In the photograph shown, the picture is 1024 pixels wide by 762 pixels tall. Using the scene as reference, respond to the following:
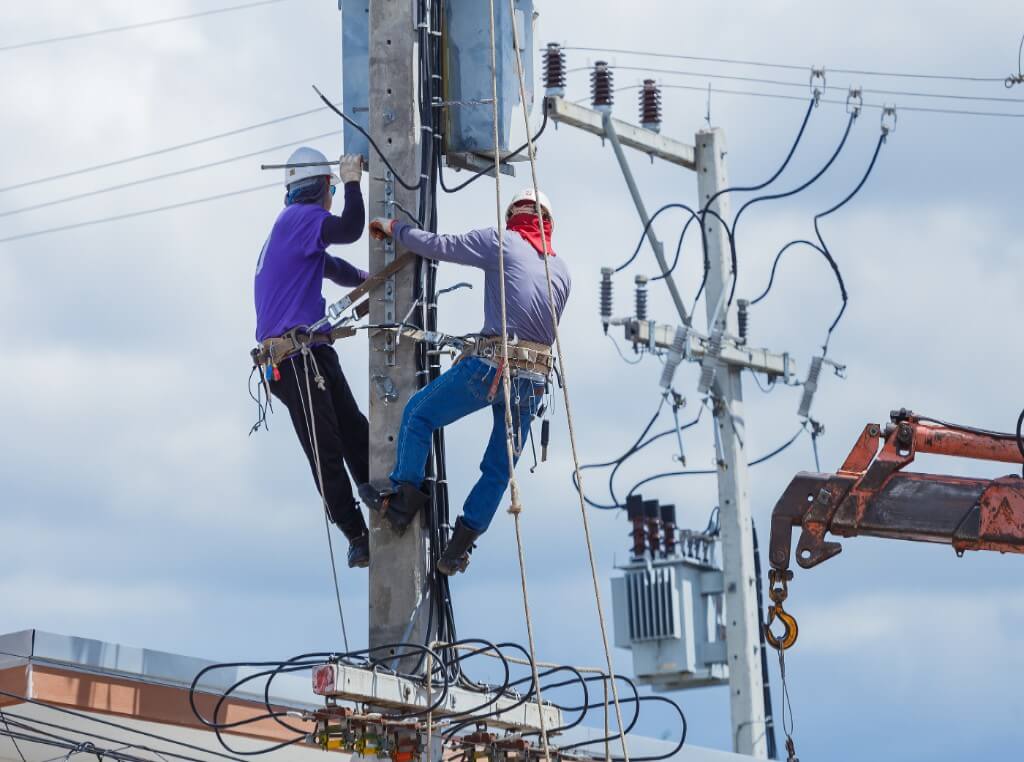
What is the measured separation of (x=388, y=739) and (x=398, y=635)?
0.62 meters

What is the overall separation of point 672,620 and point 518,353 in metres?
11.2

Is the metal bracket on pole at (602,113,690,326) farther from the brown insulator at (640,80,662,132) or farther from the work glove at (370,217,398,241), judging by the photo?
the work glove at (370,217,398,241)

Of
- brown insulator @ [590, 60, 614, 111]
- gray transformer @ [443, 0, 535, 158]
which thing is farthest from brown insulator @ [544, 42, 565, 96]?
gray transformer @ [443, 0, 535, 158]

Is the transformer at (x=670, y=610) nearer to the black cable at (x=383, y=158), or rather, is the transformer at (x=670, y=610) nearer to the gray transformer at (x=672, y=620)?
the gray transformer at (x=672, y=620)

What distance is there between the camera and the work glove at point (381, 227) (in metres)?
12.0

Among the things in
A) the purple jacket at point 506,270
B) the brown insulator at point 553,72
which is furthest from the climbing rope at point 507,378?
the brown insulator at point 553,72

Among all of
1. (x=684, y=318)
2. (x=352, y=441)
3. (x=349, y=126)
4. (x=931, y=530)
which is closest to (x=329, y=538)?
(x=352, y=441)

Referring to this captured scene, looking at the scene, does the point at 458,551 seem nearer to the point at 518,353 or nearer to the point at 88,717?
the point at 518,353

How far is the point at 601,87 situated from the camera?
2233cm

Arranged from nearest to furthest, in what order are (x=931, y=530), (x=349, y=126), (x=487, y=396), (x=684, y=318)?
(x=931, y=530), (x=487, y=396), (x=349, y=126), (x=684, y=318)

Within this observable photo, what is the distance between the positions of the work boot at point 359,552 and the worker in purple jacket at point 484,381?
0.45 meters

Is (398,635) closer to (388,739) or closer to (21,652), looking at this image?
(388,739)

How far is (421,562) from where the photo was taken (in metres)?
11.8

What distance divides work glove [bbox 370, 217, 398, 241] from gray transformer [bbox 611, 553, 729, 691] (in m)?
11.1
